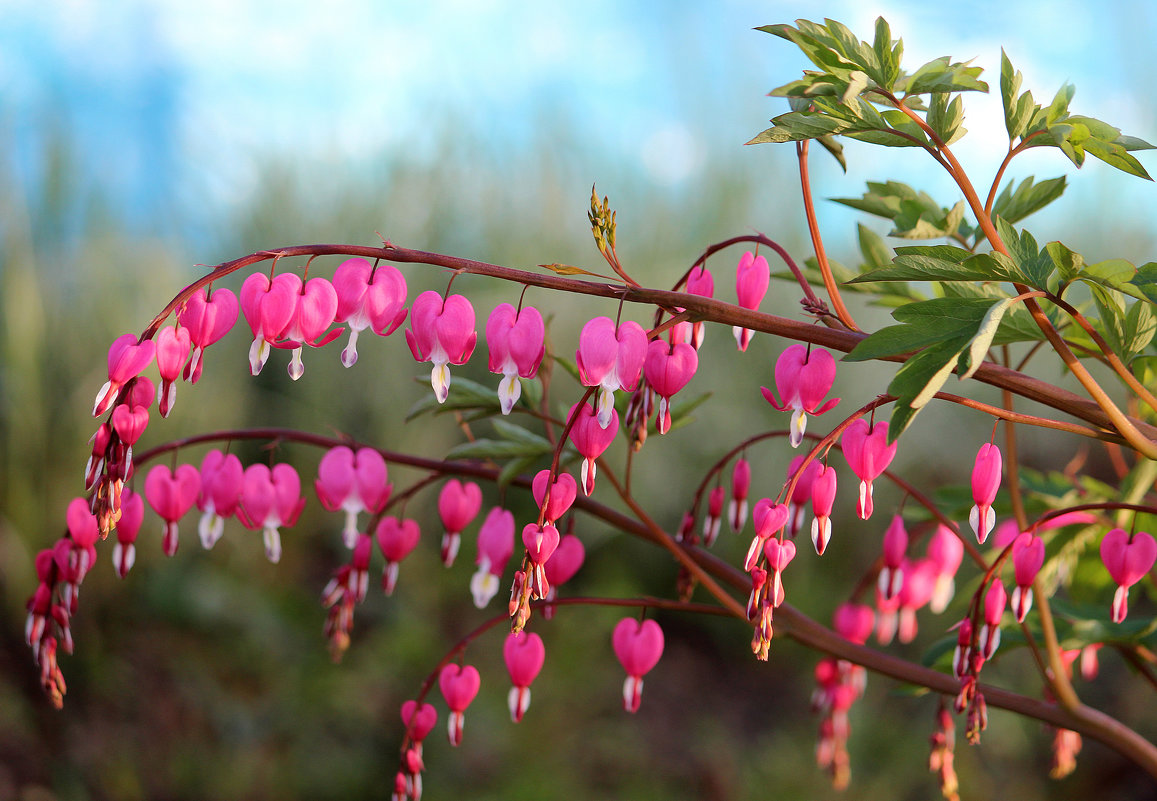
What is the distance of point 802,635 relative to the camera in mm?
842

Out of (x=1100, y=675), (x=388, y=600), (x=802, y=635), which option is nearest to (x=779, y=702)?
(x=1100, y=675)

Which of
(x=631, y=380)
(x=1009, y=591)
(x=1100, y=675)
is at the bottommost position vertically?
(x=1100, y=675)

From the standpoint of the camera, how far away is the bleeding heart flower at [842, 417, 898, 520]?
632 millimetres

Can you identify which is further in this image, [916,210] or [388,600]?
[388,600]

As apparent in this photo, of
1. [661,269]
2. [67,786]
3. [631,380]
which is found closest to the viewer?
[631,380]

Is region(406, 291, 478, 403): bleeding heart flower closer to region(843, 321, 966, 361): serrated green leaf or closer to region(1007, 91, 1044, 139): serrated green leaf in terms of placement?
region(843, 321, 966, 361): serrated green leaf

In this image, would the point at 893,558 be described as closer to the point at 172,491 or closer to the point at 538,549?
the point at 538,549

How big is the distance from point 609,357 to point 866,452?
0.68 ft

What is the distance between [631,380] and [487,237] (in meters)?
4.21

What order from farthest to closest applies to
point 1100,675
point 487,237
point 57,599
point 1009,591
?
point 487,237 → point 1100,675 → point 1009,591 → point 57,599

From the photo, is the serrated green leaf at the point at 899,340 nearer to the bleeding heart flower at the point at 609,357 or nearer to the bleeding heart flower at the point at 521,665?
the bleeding heart flower at the point at 609,357

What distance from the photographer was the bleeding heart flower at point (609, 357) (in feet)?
2.01

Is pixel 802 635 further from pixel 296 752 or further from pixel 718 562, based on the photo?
pixel 296 752

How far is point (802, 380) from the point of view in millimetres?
651
